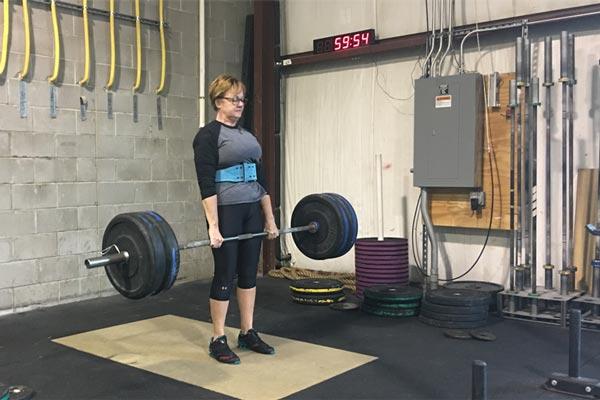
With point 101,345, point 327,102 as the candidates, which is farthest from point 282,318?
point 327,102

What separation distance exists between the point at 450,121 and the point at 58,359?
2.83m

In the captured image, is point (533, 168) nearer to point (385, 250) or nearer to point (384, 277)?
point (385, 250)

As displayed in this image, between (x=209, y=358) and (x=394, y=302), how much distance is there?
52.4 inches

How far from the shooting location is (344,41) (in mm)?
5031

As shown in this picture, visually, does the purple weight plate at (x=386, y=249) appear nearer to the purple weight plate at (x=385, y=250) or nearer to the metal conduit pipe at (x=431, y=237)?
the purple weight plate at (x=385, y=250)

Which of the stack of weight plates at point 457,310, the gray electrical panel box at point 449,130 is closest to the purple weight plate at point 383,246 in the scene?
the gray electrical panel box at point 449,130

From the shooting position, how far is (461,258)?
4.49 meters

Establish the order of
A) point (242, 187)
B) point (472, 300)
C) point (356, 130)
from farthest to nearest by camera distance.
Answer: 1. point (356, 130)
2. point (472, 300)
3. point (242, 187)

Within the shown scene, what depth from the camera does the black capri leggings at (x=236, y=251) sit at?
286cm

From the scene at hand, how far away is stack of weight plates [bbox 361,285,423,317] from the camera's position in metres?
3.86

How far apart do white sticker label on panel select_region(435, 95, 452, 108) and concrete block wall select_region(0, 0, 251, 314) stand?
211cm

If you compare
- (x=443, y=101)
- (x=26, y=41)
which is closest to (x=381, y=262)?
(x=443, y=101)

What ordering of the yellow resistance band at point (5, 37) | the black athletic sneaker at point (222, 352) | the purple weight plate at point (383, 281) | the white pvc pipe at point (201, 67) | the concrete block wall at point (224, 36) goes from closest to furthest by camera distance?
the black athletic sneaker at point (222, 352)
the yellow resistance band at point (5, 37)
the purple weight plate at point (383, 281)
the white pvc pipe at point (201, 67)
the concrete block wall at point (224, 36)

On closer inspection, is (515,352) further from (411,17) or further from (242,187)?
(411,17)
